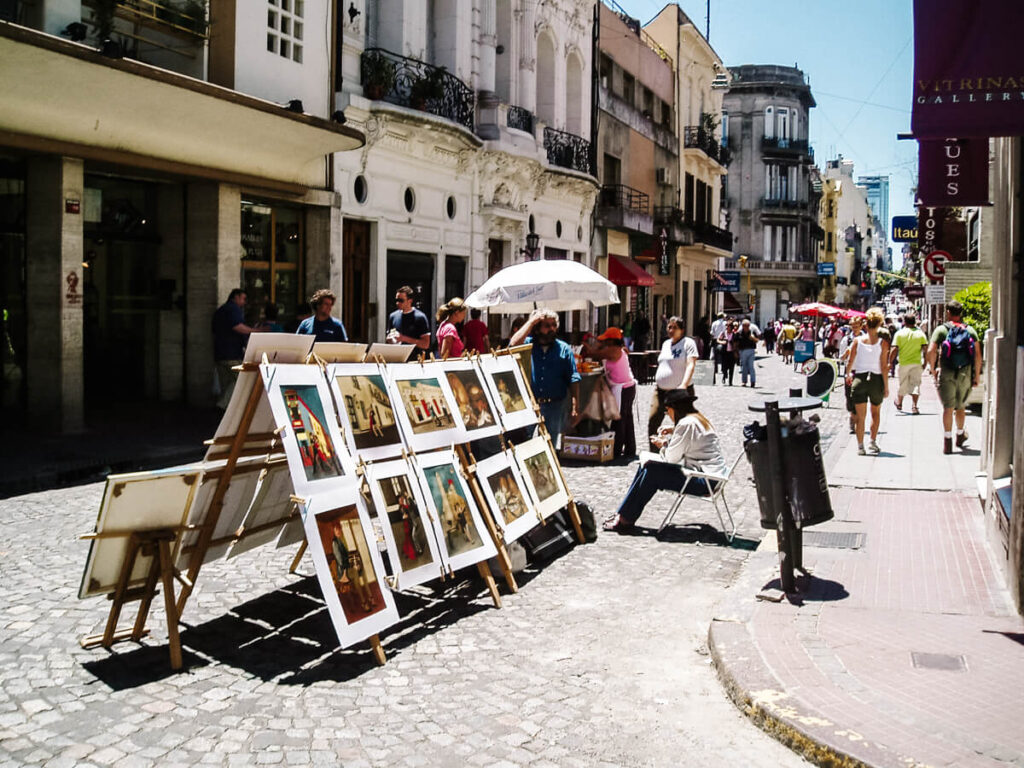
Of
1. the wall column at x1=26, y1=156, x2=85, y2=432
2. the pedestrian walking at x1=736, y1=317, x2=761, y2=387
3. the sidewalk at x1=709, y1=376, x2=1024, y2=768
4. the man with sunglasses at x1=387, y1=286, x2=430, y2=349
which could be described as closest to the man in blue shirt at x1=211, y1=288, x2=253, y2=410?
the wall column at x1=26, y1=156, x2=85, y2=432

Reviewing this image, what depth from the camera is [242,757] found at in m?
4.19

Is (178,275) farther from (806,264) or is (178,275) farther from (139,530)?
(806,264)

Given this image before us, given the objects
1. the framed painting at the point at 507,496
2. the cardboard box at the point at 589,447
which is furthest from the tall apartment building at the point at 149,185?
the framed painting at the point at 507,496

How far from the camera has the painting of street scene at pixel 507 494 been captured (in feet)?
22.8

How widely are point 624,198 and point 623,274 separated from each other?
2885 millimetres

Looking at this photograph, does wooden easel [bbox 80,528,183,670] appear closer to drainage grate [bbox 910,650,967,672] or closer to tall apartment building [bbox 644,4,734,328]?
drainage grate [bbox 910,650,967,672]

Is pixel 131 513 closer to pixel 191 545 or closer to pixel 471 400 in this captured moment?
pixel 191 545

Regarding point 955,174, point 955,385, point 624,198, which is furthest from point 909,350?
point 624,198

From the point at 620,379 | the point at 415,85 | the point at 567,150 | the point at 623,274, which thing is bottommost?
the point at 620,379

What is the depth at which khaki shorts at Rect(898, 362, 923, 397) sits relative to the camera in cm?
1762

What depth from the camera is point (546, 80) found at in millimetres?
28375

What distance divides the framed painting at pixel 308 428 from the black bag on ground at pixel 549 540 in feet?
7.18

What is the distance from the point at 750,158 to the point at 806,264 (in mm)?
8963

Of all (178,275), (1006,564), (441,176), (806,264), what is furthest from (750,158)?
(1006,564)
